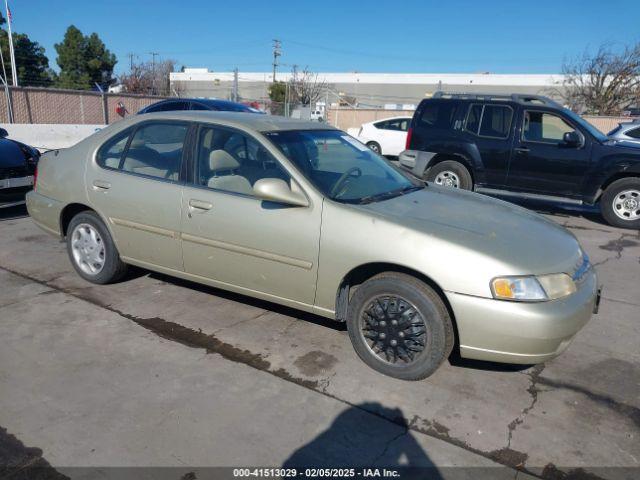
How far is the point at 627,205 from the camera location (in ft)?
26.4

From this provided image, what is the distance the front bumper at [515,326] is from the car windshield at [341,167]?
1113mm

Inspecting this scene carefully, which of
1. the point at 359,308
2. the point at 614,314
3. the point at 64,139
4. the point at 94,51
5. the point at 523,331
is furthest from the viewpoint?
the point at 94,51

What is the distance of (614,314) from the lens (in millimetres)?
4566

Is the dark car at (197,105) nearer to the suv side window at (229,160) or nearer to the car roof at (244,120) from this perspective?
the car roof at (244,120)

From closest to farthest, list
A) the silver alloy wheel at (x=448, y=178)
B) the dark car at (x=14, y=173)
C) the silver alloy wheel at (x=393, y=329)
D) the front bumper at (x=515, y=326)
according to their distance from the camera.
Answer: the front bumper at (x=515, y=326) → the silver alloy wheel at (x=393, y=329) → the dark car at (x=14, y=173) → the silver alloy wheel at (x=448, y=178)

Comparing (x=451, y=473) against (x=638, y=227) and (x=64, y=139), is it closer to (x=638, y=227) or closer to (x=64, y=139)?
(x=638, y=227)

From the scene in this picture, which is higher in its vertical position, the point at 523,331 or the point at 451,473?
the point at 523,331

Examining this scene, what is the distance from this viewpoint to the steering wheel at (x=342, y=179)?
3.58 metres

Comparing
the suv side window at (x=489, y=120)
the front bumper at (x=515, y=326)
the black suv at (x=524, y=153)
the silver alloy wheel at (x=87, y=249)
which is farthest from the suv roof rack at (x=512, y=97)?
the silver alloy wheel at (x=87, y=249)

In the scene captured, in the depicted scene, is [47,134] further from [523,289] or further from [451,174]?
[523,289]

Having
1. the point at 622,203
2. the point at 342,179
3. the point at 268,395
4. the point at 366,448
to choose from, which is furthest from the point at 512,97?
the point at 366,448

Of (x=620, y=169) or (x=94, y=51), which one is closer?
(x=620, y=169)

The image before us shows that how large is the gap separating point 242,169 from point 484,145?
6.00 meters

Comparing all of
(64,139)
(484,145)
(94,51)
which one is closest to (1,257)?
(484,145)
